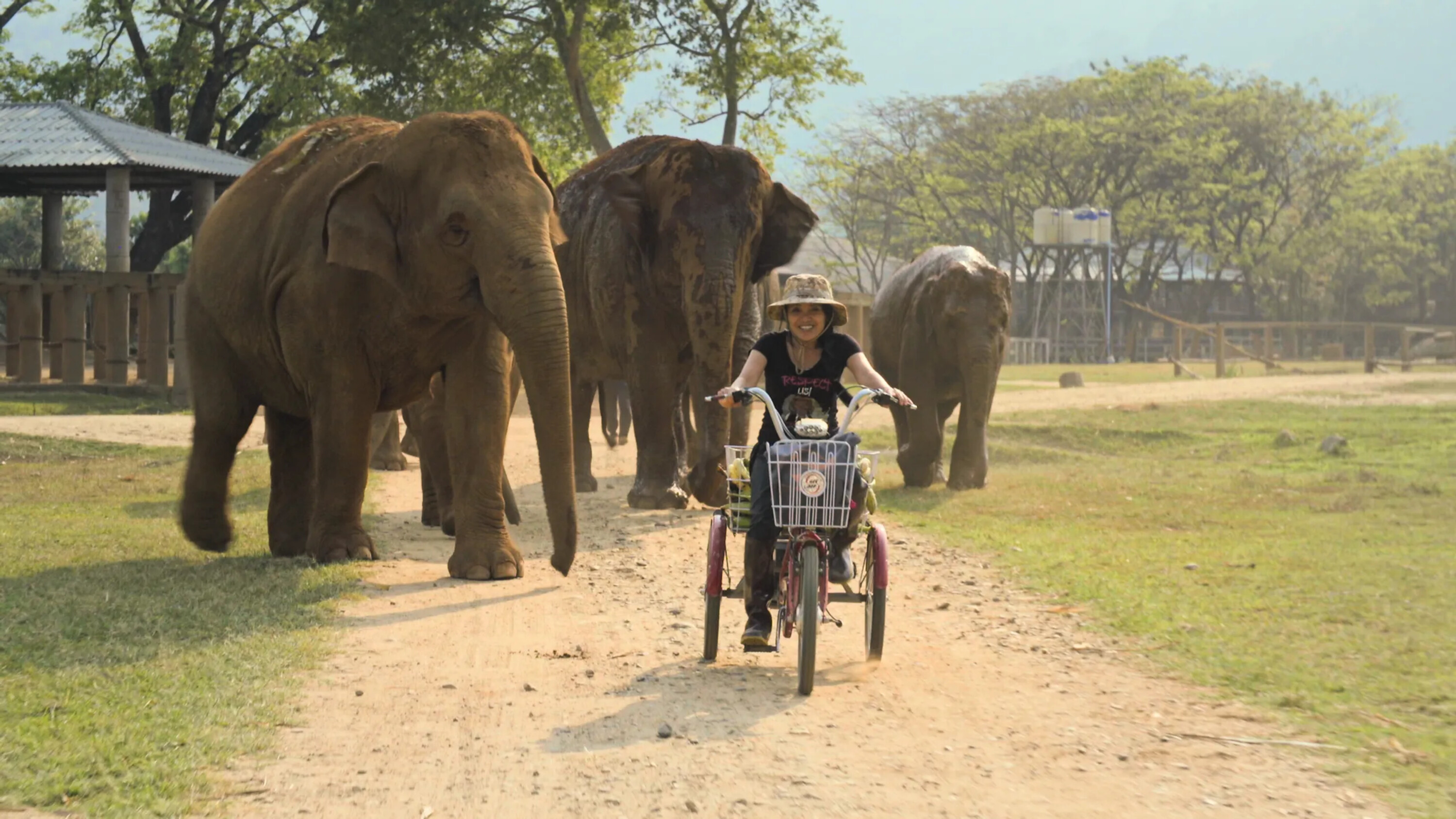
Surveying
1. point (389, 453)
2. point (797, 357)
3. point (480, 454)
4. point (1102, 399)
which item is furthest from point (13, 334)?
point (797, 357)

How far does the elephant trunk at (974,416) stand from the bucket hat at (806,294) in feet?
22.9

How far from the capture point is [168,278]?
25734 millimetres

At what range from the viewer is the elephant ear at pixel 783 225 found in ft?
41.3

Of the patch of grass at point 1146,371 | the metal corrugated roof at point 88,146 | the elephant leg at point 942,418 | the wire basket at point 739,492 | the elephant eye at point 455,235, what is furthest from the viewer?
the patch of grass at point 1146,371

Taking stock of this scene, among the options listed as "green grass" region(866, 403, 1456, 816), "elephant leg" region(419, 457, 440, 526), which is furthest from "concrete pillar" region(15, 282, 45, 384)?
"elephant leg" region(419, 457, 440, 526)

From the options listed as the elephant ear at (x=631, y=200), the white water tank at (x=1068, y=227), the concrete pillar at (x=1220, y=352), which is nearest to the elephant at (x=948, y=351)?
the elephant ear at (x=631, y=200)

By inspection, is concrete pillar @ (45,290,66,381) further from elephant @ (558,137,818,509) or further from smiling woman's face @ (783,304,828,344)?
smiling woman's face @ (783,304,828,344)

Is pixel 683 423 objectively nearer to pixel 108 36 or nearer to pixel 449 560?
pixel 449 560

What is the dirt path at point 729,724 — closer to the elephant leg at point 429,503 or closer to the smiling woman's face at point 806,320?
the smiling woman's face at point 806,320

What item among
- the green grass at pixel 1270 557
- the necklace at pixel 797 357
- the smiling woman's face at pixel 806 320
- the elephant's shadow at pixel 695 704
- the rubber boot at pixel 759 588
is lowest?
the elephant's shadow at pixel 695 704

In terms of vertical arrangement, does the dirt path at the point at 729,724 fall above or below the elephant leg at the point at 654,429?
below

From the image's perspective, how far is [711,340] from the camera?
462 inches

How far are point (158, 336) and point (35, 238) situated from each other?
3949cm

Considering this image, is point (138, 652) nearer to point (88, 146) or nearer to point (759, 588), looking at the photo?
point (759, 588)
